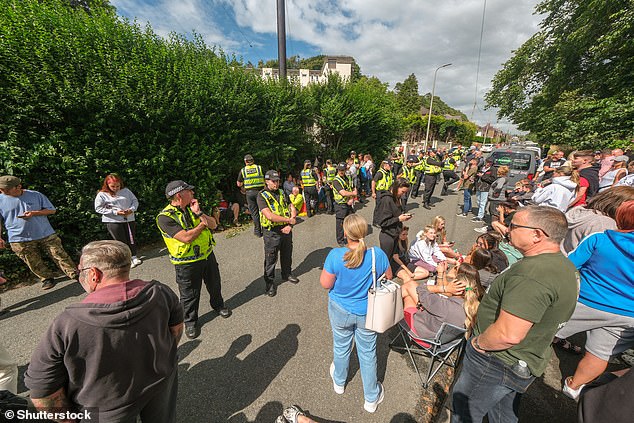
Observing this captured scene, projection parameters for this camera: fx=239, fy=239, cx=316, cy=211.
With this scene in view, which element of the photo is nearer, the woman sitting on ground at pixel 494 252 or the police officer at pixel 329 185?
the woman sitting on ground at pixel 494 252

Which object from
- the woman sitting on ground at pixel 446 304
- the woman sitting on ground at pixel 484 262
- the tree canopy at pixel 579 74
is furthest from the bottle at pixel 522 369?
the tree canopy at pixel 579 74

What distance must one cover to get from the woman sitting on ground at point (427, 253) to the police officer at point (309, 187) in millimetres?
4571

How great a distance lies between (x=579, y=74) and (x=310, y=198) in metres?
19.8

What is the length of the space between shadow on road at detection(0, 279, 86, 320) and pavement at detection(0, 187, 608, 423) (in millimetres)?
16

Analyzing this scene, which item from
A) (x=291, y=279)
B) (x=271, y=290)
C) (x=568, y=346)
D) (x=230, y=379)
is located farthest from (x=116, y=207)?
(x=568, y=346)

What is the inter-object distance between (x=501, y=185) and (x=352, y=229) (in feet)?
23.6

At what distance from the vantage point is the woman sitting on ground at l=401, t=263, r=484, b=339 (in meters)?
2.40

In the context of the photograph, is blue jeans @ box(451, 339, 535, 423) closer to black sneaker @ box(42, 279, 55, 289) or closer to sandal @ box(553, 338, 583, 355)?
sandal @ box(553, 338, 583, 355)

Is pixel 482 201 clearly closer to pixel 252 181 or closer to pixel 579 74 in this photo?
pixel 252 181

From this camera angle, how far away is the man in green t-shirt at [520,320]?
146cm

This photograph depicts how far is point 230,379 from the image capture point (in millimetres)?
2703

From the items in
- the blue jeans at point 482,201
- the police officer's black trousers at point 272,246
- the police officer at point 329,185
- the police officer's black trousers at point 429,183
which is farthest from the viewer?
the police officer's black trousers at point 429,183

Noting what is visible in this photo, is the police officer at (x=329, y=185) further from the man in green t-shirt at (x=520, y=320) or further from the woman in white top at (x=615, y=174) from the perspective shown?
the man in green t-shirt at (x=520, y=320)

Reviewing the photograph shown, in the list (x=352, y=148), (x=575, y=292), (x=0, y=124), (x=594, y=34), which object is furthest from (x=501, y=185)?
(x=594, y=34)
